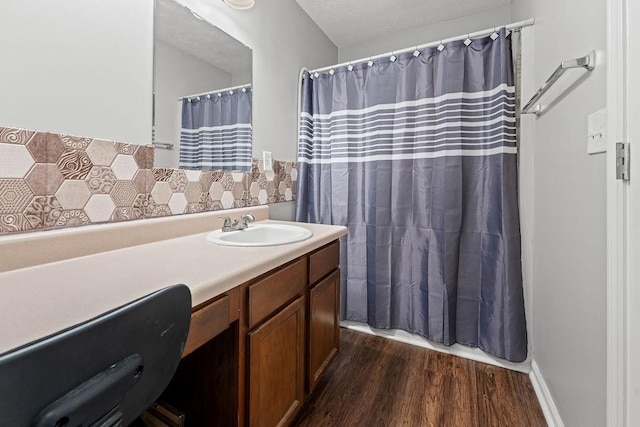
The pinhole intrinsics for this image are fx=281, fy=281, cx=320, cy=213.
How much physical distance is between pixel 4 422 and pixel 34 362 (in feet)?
0.19

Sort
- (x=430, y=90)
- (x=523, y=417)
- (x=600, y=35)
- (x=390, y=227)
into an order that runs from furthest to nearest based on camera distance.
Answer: (x=390, y=227) → (x=430, y=90) → (x=523, y=417) → (x=600, y=35)

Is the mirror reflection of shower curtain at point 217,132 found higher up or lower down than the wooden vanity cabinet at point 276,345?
higher up

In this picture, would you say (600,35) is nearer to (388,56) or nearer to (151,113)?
(388,56)

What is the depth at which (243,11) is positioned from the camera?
5.34ft

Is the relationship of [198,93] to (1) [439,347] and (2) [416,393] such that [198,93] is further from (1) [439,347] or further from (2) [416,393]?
(1) [439,347]

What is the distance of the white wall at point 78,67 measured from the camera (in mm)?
806

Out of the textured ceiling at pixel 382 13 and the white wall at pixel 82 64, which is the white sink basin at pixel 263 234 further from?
the textured ceiling at pixel 382 13

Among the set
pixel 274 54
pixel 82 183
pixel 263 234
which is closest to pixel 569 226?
pixel 263 234

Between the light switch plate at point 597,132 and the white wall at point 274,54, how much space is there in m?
1.52

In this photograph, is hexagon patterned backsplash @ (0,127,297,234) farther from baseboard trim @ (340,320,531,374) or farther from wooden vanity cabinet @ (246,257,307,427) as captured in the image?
baseboard trim @ (340,320,531,374)

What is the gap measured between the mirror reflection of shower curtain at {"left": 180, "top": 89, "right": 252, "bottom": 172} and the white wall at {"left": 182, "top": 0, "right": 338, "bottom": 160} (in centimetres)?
10

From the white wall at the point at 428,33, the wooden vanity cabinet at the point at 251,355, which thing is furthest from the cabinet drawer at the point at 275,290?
the white wall at the point at 428,33

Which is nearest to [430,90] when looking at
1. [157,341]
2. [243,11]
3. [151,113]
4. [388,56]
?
[388,56]

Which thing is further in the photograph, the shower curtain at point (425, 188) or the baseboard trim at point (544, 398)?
the shower curtain at point (425, 188)
